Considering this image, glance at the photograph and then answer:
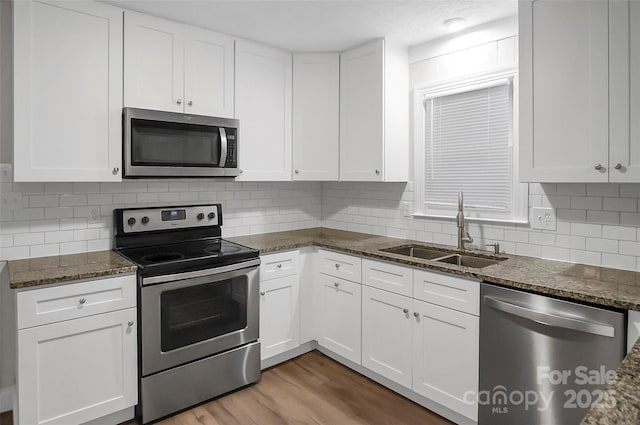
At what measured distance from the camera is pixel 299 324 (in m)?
3.12

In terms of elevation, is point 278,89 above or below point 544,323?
above

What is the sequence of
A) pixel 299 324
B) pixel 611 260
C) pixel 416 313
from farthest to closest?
pixel 299 324 < pixel 416 313 < pixel 611 260

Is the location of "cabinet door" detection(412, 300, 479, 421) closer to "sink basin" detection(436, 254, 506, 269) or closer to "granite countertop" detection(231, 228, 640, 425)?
"granite countertop" detection(231, 228, 640, 425)

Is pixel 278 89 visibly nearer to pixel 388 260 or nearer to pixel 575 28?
pixel 388 260

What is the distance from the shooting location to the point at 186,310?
245cm

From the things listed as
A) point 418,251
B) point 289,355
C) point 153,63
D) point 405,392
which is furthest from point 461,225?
point 153,63

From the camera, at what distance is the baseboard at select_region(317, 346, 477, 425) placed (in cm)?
232

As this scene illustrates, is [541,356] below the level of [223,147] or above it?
below

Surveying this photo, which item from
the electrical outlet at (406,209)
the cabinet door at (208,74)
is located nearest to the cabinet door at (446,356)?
the electrical outlet at (406,209)

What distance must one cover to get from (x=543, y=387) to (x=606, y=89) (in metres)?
1.41

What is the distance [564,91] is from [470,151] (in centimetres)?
84

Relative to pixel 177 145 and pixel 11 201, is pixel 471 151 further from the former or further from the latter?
pixel 11 201

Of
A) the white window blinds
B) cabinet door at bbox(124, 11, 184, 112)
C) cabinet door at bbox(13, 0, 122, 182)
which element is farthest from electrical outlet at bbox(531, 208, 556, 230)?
cabinet door at bbox(13, 0, 122, 182)

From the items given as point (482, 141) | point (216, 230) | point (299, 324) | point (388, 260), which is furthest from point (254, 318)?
point (482, 141)
